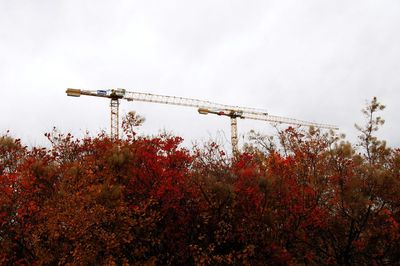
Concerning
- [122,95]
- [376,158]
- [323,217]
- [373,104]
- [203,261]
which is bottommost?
[203,261]

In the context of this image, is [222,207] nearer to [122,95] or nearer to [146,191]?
[146,191]

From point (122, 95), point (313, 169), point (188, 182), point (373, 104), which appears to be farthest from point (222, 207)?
point (122, 95)

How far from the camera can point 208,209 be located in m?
19.6

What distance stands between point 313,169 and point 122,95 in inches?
2033

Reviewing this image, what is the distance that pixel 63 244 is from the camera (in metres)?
19.0

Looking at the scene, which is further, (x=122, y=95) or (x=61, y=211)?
(x=122, y=95)

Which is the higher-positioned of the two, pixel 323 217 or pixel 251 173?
pixel 251 173

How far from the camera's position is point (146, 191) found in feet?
65.0

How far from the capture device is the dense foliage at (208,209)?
1777 cm

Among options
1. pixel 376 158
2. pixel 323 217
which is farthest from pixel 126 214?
pixel 376 158

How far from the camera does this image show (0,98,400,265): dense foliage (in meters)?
17.8

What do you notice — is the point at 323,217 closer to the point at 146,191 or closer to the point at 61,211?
the point at 146,191

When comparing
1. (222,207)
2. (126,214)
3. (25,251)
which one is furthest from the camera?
(25,251)

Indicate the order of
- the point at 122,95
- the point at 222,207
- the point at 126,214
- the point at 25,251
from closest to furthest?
1. the point at 126,214
2. the point at 222,207
3. the point at 25,251
4. the point at 122,95
